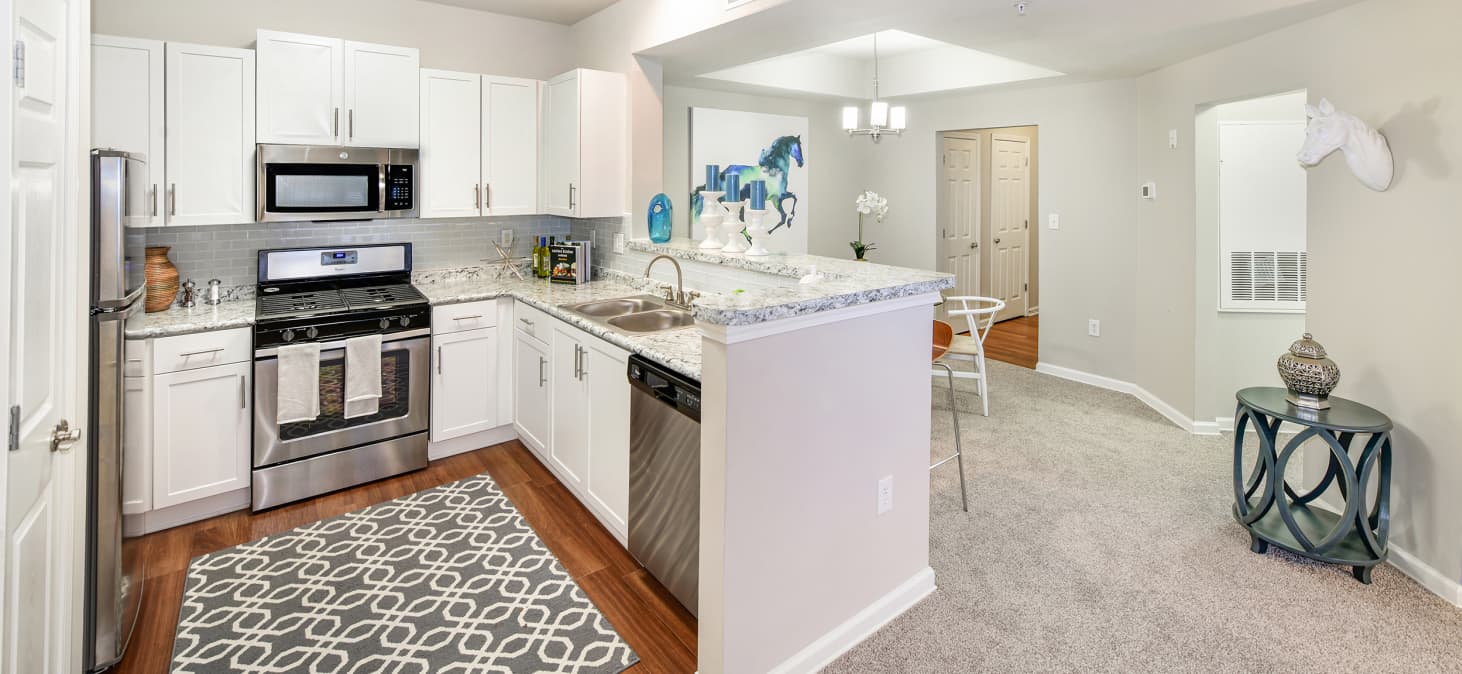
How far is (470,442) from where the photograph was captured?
13.1 feet

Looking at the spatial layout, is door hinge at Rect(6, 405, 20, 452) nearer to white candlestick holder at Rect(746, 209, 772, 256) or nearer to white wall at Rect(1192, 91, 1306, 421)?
white candlestick holder at Rect(746, 209, 772, 256)

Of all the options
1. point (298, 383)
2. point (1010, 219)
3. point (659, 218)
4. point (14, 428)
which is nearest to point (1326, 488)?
point (659, 218)

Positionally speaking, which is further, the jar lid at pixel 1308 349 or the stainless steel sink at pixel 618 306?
the stainless steel sink at pixel 618 306

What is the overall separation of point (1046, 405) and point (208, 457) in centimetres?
487

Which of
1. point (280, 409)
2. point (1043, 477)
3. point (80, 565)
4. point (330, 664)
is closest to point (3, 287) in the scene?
point (80, 565)

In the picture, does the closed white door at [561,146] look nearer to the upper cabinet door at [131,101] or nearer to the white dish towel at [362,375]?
the white dish towel at [362,375]

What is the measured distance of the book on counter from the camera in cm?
431

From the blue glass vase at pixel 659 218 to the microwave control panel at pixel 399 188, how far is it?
1278 millimetres

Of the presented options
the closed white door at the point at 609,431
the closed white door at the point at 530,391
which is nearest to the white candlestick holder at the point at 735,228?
the closed white door at the point at 609,431

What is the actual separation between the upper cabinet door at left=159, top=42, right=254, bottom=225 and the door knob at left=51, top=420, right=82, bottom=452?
6.66 feet

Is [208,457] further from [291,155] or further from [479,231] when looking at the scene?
[479,231]

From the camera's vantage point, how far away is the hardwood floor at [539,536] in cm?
230

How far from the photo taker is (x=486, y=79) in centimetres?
407

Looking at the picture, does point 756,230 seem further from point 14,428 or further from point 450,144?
point 14,428
